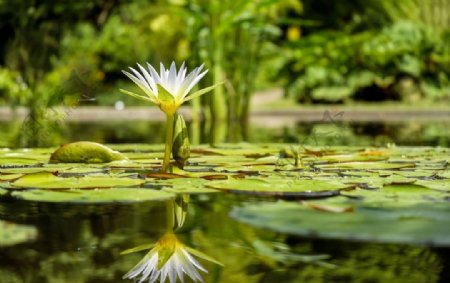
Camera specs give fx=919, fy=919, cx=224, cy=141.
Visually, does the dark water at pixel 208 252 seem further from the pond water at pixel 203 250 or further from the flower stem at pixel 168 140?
the flower stem at pixel 168 140

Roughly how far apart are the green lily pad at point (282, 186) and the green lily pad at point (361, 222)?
0.30 metres

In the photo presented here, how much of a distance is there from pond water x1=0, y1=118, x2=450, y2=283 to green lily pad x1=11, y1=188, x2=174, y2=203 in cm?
3

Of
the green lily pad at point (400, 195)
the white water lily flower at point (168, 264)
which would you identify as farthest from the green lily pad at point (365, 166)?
the white water lily flower at point (168, 264)

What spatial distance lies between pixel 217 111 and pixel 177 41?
664cm

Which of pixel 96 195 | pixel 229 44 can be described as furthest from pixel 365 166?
pixel 229 44

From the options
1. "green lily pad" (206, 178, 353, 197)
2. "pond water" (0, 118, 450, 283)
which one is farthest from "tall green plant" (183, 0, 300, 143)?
"pond water" (0, 118, 450, 283)

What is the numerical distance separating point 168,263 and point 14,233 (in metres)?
0.66

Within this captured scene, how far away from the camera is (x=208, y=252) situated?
2.38m

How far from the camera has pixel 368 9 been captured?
18.0 meters

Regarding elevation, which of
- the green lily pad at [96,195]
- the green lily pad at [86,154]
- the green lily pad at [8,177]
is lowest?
the green lily pad at [96,195]

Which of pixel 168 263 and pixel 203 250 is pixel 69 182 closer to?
pixel 203 250

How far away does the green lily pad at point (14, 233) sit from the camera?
2.55m

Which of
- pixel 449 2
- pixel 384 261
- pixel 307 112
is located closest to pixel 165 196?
pixel 384 261

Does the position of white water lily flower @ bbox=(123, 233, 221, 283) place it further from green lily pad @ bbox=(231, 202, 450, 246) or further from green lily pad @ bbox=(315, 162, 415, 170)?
green lily pad @ bbox=(315, 162, 415, 170)
